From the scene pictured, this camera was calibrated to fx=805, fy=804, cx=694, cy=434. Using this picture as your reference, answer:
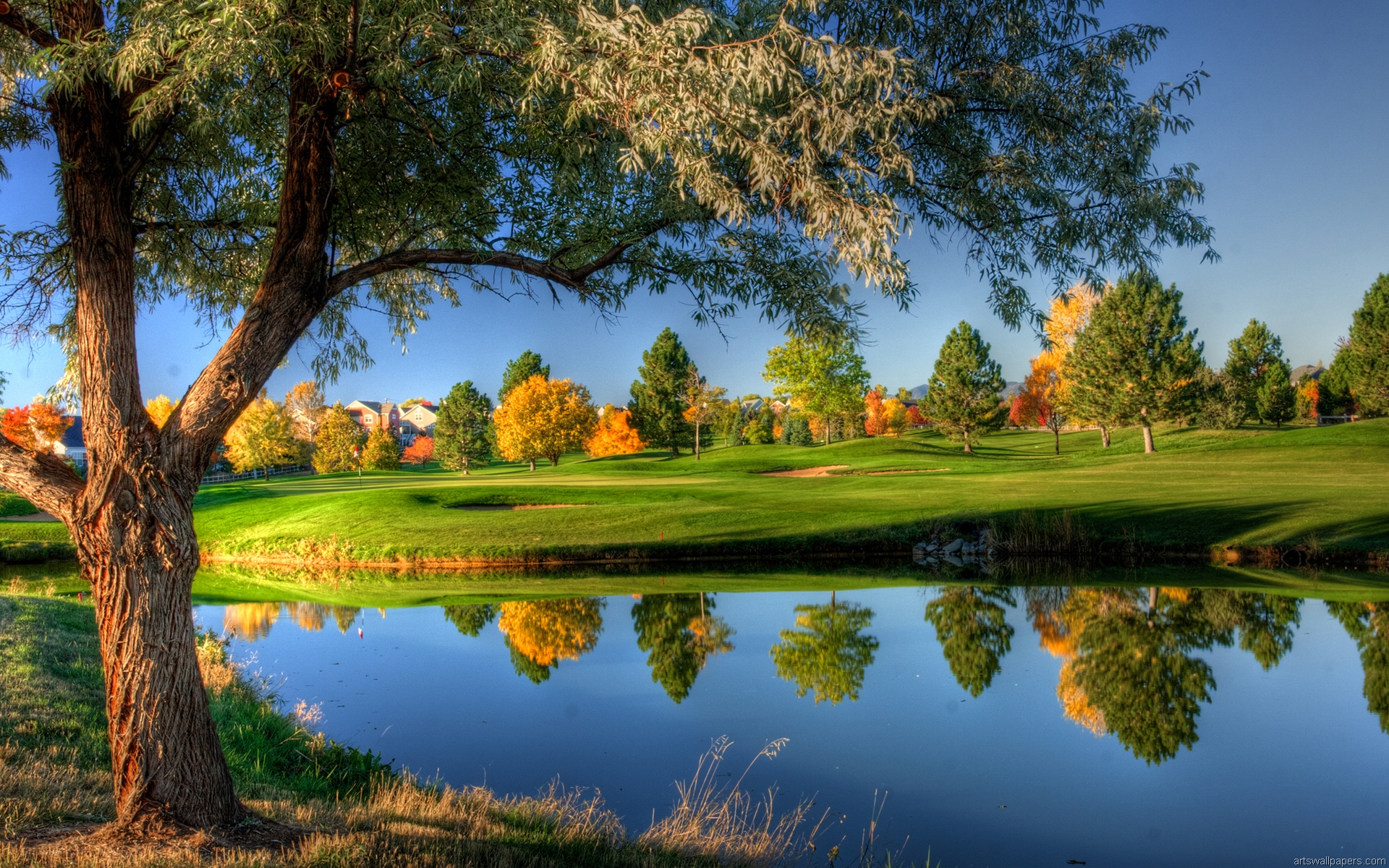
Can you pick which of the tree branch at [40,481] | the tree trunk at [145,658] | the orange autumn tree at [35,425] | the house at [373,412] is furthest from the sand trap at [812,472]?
the house at [373,412]

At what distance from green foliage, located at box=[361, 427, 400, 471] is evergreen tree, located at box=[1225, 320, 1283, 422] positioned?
64154mm

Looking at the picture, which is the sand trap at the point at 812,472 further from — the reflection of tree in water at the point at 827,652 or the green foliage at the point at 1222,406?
the green foliage at the point at 1222,406

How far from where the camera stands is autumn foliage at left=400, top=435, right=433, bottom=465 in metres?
84.1

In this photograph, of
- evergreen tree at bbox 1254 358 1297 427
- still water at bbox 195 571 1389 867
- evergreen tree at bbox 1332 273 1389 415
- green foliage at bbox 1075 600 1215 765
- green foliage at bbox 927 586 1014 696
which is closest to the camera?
still water at bbox 195 571 1389 867

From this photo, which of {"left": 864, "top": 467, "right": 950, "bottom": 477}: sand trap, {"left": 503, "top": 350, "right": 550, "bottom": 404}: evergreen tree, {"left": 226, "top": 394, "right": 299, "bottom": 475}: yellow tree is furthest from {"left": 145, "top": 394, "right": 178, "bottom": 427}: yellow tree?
{"left": 864, "top": 467, "right": 950, "bottom": 477}: sand trap

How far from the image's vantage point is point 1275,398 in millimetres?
56656

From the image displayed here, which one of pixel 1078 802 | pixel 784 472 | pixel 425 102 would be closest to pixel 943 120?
pixel 425 102

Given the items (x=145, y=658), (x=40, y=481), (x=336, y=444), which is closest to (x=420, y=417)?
(x=336, y=444)

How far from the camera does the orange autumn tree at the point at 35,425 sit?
3325 centimetres

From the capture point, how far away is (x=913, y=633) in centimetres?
1295

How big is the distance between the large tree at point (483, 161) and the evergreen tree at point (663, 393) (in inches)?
2233

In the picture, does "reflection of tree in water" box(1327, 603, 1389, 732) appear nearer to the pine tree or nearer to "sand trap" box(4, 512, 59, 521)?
"sand trap" box(4, 512, 59, 521)

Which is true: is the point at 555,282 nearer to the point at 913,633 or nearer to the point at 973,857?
the point at 973,857

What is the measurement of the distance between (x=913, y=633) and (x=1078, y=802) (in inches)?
228
